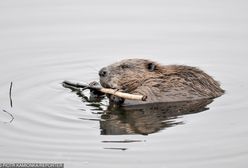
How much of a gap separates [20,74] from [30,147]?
308 centimetres

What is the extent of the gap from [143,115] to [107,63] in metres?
2.56

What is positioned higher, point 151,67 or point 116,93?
point 151,67

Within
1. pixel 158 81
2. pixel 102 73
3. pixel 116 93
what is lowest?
pixel 116 93

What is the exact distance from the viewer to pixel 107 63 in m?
10.7

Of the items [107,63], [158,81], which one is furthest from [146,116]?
[107,63]

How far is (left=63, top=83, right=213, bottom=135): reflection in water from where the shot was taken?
7.81 metres

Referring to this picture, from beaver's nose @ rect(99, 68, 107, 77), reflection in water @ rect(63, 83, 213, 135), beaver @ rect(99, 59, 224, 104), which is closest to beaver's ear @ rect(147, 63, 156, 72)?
beaver @ rect(99, 59, 224, 104)

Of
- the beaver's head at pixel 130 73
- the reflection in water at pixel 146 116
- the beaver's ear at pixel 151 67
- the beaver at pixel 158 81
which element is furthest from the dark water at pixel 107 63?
the beaver's ear at pixel 151 67

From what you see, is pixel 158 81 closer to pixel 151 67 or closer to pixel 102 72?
pixel 151 67

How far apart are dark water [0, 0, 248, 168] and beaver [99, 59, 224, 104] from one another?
18cm

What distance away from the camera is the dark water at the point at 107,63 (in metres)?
7.05

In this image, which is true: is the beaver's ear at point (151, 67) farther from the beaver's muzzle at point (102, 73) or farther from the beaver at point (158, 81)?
the beaver's muzzle at point (102, 73)

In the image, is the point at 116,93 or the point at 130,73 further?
the point at 130,73

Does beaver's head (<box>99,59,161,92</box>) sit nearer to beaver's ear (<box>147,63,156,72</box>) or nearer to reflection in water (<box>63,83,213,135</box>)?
beaver's ear (<box>147,63,156,72</box>)
